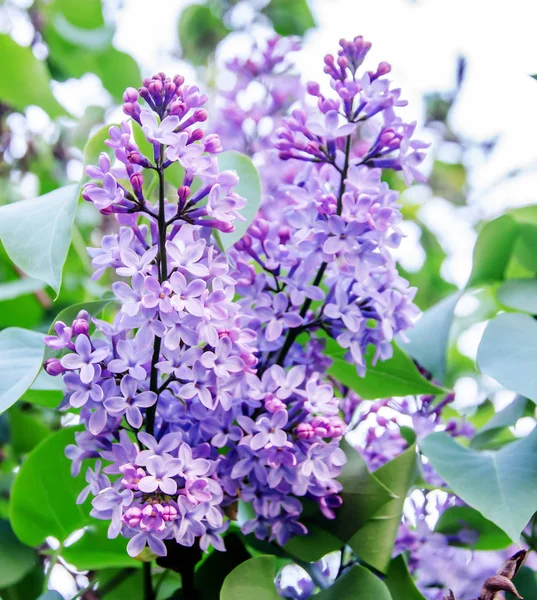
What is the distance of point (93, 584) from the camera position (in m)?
0.62

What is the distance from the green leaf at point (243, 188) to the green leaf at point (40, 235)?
106mm

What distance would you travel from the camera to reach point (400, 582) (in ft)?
1.79

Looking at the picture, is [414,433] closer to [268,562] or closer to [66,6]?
[268,562]

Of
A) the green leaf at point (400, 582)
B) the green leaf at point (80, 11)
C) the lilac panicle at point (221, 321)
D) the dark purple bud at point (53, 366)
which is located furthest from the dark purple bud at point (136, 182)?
the green leaf at point (80, 11)

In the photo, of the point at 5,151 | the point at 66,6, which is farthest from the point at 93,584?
the point at 66,6

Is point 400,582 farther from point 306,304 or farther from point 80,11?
point 80,11

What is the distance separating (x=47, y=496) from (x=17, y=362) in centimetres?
19

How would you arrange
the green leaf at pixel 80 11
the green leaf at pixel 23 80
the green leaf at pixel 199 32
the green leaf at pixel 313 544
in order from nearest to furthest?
the green leaf at pixel 313 544, the green leaf at pixel 23 80, the green leaf at pixel 80 11, the green leaf at pixel 199 32

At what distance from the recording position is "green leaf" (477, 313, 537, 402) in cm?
53

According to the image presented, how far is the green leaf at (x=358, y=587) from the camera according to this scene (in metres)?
0.49

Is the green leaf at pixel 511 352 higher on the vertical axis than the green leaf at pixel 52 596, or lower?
higher

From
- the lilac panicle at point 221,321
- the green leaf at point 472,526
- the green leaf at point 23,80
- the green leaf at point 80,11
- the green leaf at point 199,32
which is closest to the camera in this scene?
the lilac panicle at point 221,321

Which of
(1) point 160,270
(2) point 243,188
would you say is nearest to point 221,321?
(1) point 160,270

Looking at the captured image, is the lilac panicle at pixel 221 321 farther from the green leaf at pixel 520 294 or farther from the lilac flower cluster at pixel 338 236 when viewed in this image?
the green leaf at pixel 520 294
